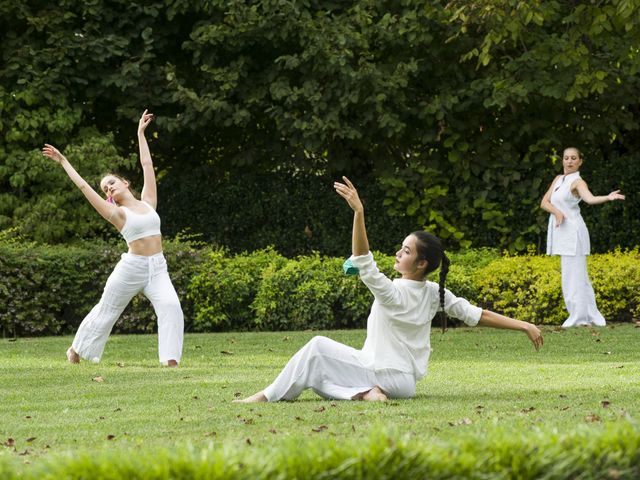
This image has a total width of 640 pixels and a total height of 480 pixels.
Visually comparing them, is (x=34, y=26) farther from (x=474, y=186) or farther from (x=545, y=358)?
(x=545, y=358)

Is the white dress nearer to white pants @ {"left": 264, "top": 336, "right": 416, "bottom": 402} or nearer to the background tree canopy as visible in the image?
the background tree canopy

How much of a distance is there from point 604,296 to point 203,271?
5484 mm

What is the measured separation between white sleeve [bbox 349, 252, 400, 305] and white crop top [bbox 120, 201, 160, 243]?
12.8ft

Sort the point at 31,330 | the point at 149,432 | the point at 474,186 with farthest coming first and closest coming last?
the point at 474,186
the point at 31,330
the point at 149,432

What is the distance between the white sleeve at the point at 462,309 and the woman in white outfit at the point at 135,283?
3.71 m

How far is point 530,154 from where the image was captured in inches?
770

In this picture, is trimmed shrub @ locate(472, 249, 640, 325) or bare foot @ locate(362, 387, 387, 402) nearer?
bare foot @ locate(362, 387, 387, 402)

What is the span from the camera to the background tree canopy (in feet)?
61.0

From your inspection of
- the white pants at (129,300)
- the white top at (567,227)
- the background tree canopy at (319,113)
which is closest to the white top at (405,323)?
the white pants at (129,300)

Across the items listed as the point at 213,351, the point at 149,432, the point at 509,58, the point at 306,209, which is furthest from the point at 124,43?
the point at 149,432

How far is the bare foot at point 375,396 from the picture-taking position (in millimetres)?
8242

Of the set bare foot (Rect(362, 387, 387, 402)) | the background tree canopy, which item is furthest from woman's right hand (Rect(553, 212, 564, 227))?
bare foot (Rect(362, 387, 387, 402))

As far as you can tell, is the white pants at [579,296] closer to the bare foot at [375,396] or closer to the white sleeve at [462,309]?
the white sleeve at [462,309]

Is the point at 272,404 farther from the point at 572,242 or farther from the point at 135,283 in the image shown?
the point at 572,242
